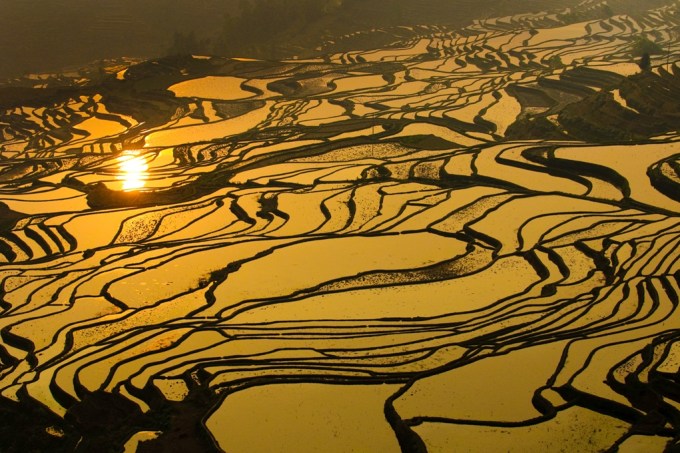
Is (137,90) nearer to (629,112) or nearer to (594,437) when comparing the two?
(629,112)

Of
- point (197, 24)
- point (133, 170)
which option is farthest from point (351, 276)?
point (197, 24)

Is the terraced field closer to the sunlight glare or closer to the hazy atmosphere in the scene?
the sunlight glare

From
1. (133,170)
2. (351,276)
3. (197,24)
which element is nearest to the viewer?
(351,276)

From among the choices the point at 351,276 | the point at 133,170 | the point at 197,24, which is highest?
the point at 197,24

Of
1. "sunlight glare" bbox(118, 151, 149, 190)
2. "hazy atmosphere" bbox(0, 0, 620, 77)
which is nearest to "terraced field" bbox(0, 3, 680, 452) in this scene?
"sunlight glare" bbox(118, 151, 149, 190)

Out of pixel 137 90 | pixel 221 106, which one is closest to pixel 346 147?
pixel 221 106

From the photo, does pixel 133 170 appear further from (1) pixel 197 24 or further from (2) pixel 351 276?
(1) pixel 197 24

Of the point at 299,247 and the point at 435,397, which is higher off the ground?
the point at 299,247

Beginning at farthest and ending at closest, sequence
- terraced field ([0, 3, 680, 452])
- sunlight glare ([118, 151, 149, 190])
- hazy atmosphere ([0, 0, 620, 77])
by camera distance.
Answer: hazy atmosphere ([0, 0, 620, 77]), sunlight glare ([118, 151, 149, 190]), terraced field ([0, 3, 680, 452])
